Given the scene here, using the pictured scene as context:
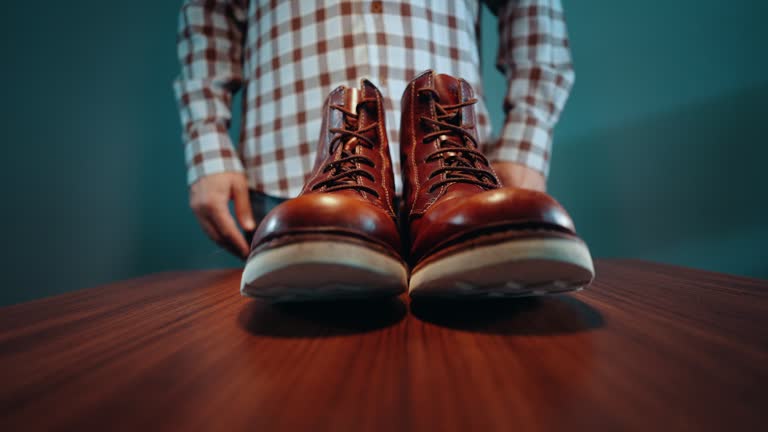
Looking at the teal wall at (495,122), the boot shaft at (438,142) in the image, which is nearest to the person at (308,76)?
the boot shaft at (438,142)

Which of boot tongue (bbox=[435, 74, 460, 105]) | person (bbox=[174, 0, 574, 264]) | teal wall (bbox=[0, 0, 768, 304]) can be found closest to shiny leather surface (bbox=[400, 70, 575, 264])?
boot tongue (bbox=[435, 74, 460, 105])

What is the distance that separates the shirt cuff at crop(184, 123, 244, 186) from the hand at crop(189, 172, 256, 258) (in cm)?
1

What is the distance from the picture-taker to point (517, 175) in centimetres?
80

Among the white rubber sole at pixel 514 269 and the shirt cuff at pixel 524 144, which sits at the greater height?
the shirt cuff at pixel 524 144

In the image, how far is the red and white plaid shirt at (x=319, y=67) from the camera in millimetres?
762

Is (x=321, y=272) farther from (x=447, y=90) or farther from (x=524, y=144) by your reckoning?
(x=524, y=144)

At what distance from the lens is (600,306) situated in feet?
1.14

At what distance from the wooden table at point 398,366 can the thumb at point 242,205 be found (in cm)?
41

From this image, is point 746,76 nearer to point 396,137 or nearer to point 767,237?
point 767,237

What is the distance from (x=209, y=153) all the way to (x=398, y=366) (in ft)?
2.40

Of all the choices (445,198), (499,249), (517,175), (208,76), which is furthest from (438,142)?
(208,76)

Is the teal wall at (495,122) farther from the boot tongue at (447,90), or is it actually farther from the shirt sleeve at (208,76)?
the boot tongue at (447,90)

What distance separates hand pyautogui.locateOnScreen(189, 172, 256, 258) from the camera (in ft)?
2.51

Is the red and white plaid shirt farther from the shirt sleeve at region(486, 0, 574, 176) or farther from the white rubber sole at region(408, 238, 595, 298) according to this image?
the white rubber sole at region(408, 238, 595, 298)
